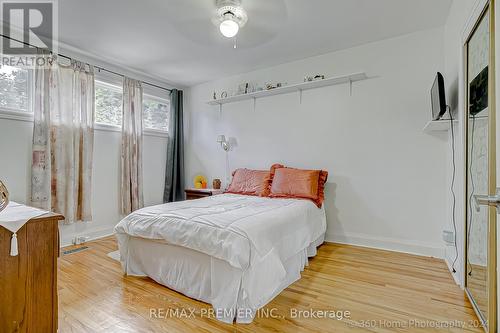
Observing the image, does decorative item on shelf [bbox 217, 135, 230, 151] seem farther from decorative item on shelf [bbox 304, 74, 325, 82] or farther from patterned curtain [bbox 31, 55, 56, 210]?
patterned curtain [bbox 31, 55, 56, 210]

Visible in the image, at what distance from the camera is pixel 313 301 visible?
77.3 inches

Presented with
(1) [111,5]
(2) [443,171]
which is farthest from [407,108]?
(1) [111,5]

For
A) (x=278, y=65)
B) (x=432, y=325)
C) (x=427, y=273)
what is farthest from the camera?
(x=278, y=65)

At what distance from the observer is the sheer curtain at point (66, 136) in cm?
308

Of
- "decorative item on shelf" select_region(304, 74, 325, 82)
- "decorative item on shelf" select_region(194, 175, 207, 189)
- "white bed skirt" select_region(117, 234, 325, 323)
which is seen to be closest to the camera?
"white bed skirt" select_region(117, 234, 325, 323)

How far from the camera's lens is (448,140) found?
8.98ft

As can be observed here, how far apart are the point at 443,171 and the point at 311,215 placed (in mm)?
1517

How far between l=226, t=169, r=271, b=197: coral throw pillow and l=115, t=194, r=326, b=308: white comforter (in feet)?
3.09

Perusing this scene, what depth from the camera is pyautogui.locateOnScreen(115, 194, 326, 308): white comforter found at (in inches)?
69.1

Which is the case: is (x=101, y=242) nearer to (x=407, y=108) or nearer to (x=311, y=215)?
(x=311, y=215)

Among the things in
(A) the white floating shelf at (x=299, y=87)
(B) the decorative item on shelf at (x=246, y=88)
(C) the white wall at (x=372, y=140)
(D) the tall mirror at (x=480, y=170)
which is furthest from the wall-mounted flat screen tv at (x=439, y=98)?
(B) the decorative item on shelf at (x=246, y=88)

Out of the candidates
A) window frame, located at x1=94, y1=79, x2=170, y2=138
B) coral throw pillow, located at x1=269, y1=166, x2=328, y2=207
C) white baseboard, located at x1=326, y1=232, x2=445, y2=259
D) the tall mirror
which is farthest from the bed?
window frame, located at x1=94, y1=79, x2=170, y2=138

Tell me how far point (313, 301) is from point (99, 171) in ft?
10.8

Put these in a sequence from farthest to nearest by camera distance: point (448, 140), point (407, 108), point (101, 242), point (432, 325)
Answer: point (101, 242), point (407, 108), point (448, 140), point (432, 325)
